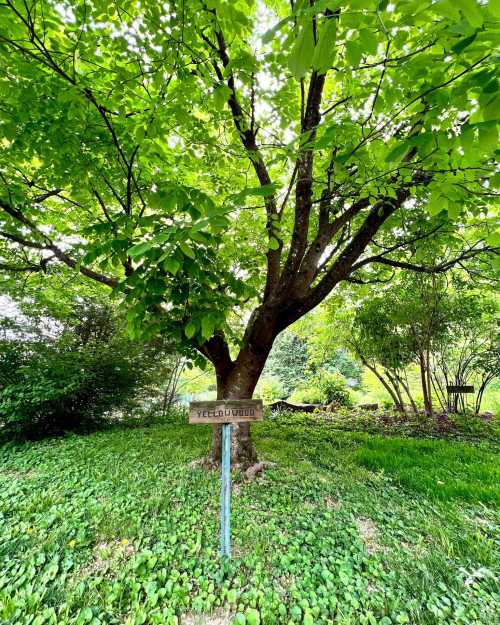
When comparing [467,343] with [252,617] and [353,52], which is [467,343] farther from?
[353,52]

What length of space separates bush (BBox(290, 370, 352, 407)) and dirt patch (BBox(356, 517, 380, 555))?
6688 millimetres

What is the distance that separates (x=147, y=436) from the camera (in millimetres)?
5082

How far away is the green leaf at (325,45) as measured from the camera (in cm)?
64

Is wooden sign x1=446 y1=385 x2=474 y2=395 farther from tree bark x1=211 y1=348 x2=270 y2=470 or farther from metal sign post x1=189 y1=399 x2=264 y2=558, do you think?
metal sign post x1=189 y1=399 x2=264 y2=558

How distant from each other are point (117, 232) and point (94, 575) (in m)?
2.15

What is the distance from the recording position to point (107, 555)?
6.48 ft

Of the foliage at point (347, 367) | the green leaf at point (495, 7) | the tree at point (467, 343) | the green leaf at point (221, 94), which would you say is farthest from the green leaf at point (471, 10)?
the foliage at point (347, 367)

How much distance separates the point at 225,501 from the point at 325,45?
7.79 feet

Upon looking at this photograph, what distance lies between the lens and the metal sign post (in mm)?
1971

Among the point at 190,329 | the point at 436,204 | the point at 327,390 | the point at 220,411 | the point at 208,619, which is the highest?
the point at 436,204

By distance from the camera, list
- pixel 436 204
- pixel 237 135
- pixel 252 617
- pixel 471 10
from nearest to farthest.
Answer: pixel 471 10 < pixel 436 204 < pixel 252 617 < pixel 237 135

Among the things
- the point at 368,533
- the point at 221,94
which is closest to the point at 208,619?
the point at 368,533

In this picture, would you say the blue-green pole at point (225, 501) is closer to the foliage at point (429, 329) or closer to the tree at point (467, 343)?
the foliage at point (429, 329)

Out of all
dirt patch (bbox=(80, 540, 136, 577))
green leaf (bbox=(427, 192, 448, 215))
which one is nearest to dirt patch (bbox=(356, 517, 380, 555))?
dirt patch (bbox=(80, 540, 136, 577))
